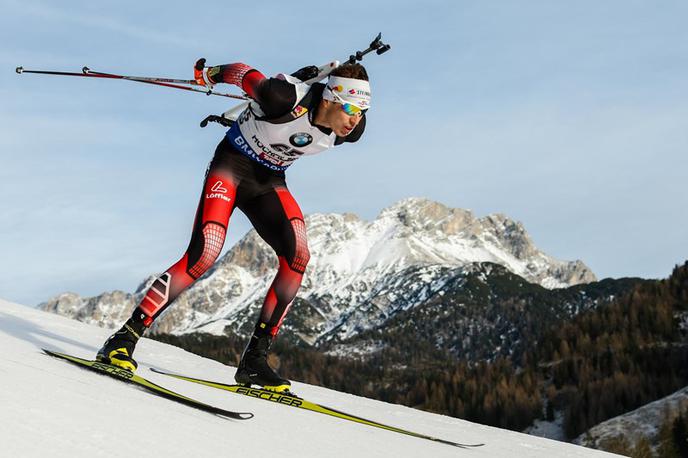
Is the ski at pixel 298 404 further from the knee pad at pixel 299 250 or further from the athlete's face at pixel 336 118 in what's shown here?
the athlete's face at pixel 336 118

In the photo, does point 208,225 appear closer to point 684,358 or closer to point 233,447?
point 233,447

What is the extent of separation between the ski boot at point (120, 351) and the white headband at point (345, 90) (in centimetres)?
264

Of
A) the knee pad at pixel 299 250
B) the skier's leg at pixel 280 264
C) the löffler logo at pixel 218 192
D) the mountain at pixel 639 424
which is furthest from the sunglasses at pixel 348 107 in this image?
the mountain at pixel 639 424

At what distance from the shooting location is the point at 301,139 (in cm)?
719

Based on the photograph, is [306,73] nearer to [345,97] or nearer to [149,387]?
[345,97]

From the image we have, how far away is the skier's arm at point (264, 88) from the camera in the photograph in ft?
22.4

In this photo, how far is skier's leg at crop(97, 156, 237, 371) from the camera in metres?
6.45

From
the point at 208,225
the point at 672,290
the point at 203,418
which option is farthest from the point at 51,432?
the point at 672,290

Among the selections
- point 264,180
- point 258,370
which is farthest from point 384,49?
point 258,370

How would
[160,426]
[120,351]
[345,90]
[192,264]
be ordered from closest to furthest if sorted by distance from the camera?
[160,426]
[120,351]
[192,264]
[345,90]

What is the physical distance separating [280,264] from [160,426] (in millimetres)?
3220

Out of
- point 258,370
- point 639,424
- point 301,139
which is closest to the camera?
point 301,139

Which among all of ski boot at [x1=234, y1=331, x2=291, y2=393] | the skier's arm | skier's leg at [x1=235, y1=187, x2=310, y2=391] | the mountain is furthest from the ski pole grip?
the mountain

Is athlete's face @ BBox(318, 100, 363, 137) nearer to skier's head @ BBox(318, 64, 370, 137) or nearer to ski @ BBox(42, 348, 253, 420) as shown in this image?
skier's head @ BBox(318, 64, 370, 137)
